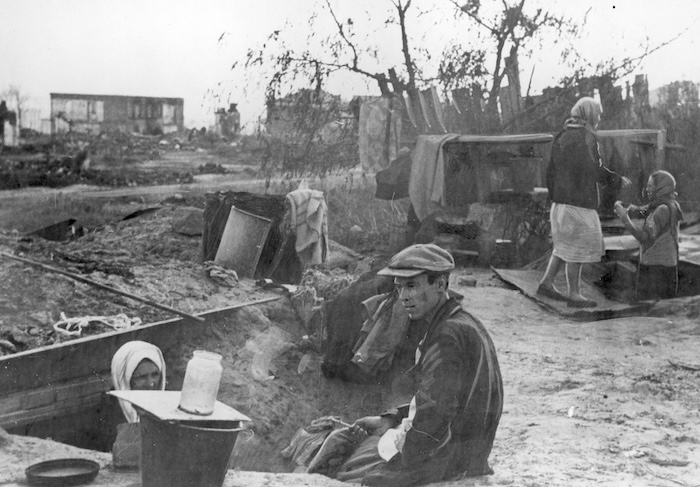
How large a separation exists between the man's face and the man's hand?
1.86ft

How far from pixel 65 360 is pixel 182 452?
4.48ft

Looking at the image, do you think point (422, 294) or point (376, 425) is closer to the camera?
point (422, 294)

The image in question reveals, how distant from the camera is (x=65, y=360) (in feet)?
14.1

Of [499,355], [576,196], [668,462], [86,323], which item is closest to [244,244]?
[86,323]

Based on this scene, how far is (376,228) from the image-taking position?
5023mm

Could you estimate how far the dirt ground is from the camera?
12.4 ft

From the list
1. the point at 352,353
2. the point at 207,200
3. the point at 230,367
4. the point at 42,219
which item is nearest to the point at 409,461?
the point at 352,353

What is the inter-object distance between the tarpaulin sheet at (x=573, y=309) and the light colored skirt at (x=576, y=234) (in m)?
0.18

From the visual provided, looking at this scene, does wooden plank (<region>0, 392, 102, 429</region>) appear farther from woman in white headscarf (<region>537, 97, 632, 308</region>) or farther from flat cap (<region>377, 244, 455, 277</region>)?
woman in white headscarf (<region>537, 97, 632, 308</region>)

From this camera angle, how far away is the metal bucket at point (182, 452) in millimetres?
3250

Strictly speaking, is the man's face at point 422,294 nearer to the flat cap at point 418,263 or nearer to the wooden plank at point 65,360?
the flat cap at point 418,263

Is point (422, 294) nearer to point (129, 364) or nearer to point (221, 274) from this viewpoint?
point (129, 364)

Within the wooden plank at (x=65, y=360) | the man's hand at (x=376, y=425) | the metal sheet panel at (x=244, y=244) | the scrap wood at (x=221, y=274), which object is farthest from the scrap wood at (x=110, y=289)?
the man's hand at (x=376, y=425)

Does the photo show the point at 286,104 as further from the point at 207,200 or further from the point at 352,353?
the point at 352,353
